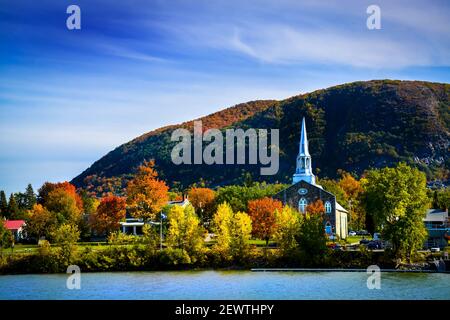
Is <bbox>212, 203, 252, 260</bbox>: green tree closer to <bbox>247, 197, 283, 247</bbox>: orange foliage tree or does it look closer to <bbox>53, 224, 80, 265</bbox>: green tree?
<bbox>247, 197, 283, 247</bbox>: orange foliage tree

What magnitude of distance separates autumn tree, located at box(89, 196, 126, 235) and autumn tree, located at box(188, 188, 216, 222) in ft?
37.2

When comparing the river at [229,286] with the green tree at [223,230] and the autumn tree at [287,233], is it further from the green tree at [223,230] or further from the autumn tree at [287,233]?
the autumn tree at [287,233]

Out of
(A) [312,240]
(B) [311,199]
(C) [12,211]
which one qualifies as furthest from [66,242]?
(C) [12,211]

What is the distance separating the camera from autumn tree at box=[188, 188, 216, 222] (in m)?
86.9

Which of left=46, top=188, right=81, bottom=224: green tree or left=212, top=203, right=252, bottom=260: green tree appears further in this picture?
left=46, top=188, right=81, bottom=224: green tree

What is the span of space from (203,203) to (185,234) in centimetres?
3329

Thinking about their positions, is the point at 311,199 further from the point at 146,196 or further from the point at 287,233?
the point at 287,233

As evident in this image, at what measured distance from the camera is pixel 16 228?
3514 inches

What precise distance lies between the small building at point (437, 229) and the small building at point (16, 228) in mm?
48302

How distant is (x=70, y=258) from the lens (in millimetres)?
60750

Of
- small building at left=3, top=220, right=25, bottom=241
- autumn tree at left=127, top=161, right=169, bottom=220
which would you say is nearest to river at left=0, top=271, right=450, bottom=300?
autumn tree at left=127, top=161, right=169, bottom=220
